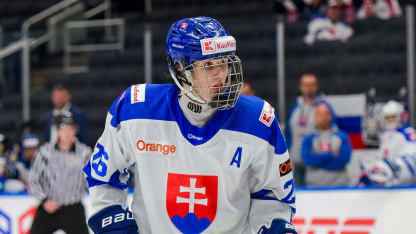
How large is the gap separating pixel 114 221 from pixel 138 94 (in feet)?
1.35

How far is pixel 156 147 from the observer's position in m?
2.53

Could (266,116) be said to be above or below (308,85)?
above

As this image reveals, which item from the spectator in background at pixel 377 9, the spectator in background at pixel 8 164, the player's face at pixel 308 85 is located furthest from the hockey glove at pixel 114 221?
the spectator in background at pixel 377 9

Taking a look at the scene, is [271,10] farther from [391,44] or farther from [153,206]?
[153,206]

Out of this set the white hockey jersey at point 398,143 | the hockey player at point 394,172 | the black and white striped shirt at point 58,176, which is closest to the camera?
the hockey player at point 394,172

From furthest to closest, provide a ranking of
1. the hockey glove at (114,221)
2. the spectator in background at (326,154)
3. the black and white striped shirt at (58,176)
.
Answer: the spectator in background at (326,154)
the black and white striped shirt at (58,176)
the hockey glove at (114,221)

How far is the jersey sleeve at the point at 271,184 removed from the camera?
2463 millimetres

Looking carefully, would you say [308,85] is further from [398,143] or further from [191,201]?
[191,201]

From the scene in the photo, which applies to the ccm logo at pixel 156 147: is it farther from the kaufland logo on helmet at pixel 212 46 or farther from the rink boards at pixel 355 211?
the rink boards at pixel 355 211

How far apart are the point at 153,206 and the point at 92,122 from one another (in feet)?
17.7

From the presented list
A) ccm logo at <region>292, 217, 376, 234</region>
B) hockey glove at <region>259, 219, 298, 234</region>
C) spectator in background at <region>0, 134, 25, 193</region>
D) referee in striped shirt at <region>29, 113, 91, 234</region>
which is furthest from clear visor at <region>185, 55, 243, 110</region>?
spectator in background at <region>0, 134, 25, 193</region>

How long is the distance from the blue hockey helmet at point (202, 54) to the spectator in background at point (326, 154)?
369cm

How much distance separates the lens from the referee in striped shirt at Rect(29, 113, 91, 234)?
228 inches

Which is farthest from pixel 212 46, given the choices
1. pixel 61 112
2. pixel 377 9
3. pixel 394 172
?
pixel 377 9
